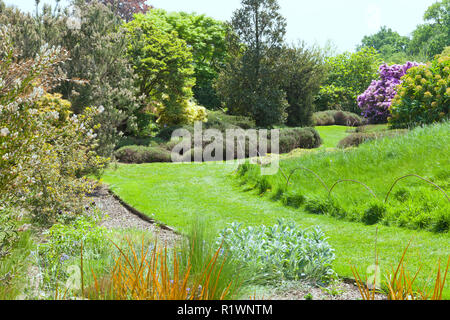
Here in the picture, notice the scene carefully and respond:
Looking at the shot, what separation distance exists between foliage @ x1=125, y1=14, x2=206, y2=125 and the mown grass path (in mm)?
5241

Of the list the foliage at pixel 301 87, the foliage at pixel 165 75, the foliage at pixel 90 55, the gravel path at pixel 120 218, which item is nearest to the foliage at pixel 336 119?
the foliage at pixel 301 87

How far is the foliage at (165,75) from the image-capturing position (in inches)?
626

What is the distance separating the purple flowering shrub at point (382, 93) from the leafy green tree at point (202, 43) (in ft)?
29.8

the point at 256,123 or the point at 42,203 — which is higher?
the point at 256,123

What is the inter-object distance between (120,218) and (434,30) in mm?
54667

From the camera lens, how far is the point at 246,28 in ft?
58.7

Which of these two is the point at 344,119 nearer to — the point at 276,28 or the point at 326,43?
the point at 276,28

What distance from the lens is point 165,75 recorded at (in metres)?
A: 16.3

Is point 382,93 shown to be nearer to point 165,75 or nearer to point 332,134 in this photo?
point 332,134

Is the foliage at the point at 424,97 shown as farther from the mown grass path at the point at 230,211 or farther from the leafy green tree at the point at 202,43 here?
the leafy green tree at the point at 202,43

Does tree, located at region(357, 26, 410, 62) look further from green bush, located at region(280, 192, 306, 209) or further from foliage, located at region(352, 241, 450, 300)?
foliage, located at region(352, 241, 450, 300)

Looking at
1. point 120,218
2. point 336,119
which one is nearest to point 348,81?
point 336,119

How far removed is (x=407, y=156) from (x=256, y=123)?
11269 millimetres
